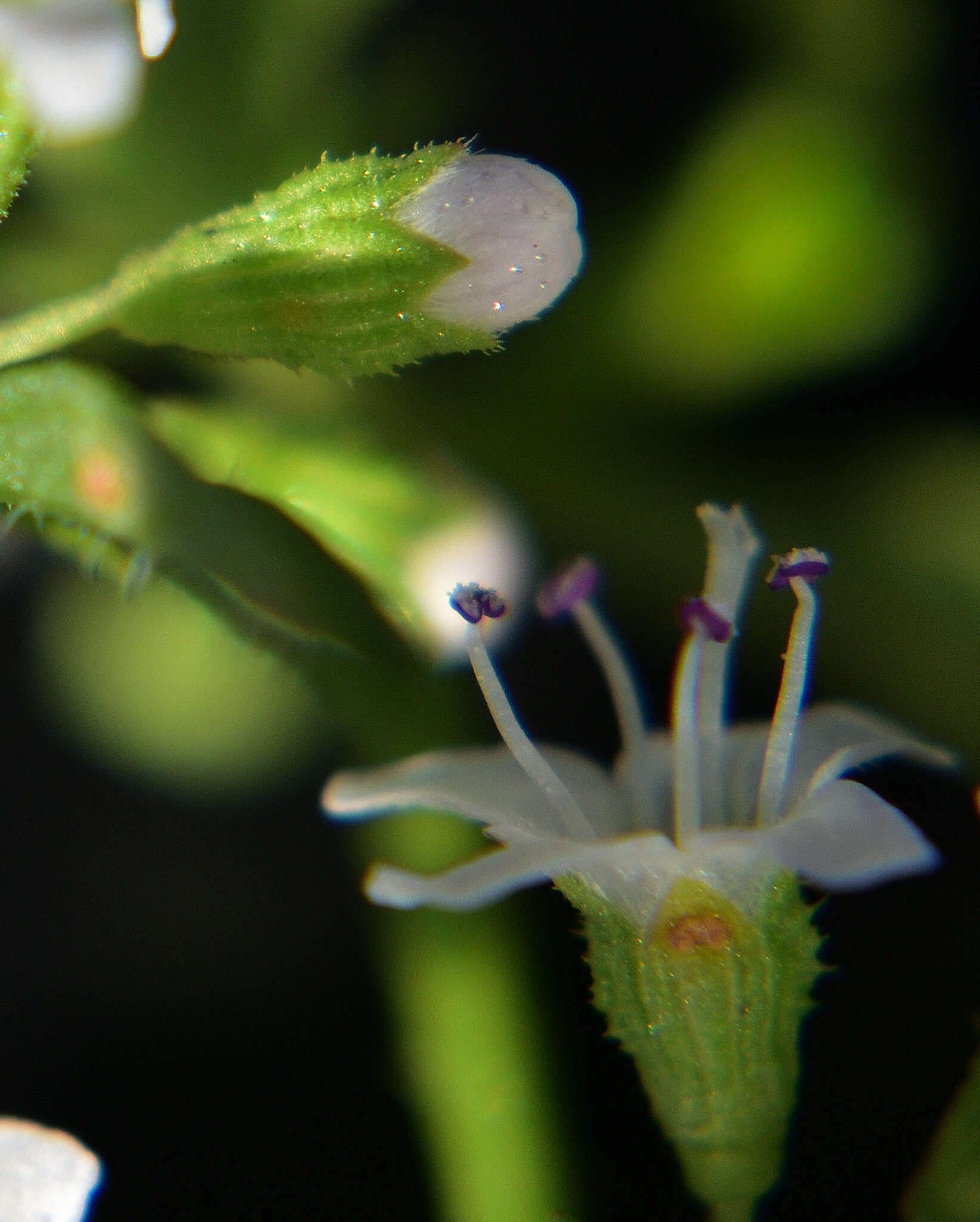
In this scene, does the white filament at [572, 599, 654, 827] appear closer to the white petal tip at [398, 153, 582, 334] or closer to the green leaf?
the green leaf

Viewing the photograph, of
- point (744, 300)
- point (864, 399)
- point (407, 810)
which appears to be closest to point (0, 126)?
point (407, 810)

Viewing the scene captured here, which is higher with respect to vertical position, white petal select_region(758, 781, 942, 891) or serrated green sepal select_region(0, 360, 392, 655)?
serrated green sepal select_region(0, 360, 392, 655)

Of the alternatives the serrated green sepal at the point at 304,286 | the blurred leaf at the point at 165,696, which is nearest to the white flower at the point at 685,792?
the serrated green sepal at the point at 304,286

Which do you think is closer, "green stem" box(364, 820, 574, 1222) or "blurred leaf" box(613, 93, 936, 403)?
"green stem" box(364, 820, 574, 1222)

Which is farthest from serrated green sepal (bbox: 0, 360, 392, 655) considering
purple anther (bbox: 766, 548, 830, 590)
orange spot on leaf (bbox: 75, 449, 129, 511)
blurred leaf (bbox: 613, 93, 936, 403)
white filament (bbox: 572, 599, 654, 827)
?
blurred leaf (bbox: 613, 93, 936, 403)

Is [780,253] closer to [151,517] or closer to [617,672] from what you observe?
[617,672]
